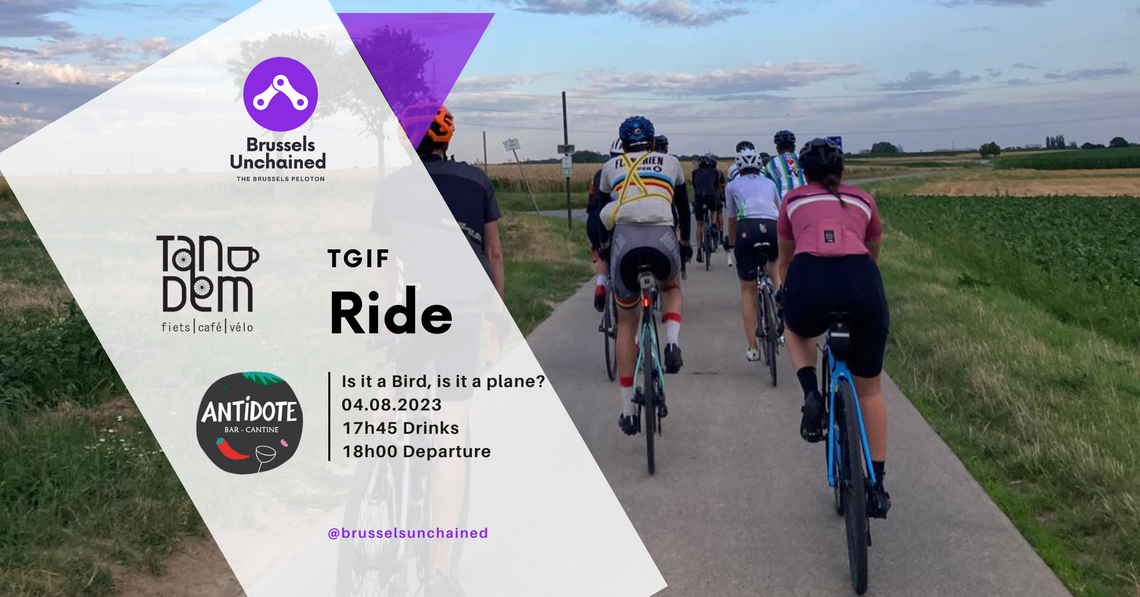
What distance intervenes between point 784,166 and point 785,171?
0.14ft

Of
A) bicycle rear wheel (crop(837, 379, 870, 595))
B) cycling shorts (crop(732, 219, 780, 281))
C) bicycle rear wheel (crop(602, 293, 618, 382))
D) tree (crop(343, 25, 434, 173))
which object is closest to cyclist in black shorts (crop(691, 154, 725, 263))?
bicycle rear wheel (crop(602, 293, 618, 382))

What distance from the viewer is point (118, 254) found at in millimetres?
17484

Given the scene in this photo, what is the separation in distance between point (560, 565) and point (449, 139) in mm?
1993

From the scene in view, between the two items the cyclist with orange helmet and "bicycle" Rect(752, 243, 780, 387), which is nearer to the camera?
the cyclist with orange helmet

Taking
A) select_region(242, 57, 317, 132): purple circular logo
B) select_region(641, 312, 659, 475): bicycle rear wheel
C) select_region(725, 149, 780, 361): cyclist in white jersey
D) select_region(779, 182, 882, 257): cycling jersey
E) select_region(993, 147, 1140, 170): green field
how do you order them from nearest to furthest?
select_region(779, 182, 882, 257): cycling jersey → select_region(641, 312, 659, 475): bicycle rear wheel → select_region(725, 149, 780, 361): cyclist in white jersey → select_region(242, 57, 317, 132): purple circular logo → select_region(993, 147, 1140, 170): green field

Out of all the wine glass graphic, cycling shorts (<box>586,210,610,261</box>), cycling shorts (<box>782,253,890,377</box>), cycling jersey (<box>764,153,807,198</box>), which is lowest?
the wine glass graphic

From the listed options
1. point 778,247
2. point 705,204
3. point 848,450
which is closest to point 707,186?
point 705,204

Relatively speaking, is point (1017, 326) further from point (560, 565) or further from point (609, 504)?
point (560, 565)

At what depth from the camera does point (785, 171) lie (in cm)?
819

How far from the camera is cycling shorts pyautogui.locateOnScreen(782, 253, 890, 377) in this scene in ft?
14.3

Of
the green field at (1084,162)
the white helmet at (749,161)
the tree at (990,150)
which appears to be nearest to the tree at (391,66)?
the white helmet at (749,161)

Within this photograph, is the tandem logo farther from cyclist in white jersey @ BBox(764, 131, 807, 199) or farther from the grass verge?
cyclist in white jersey @ BBox(764, 131, 807, 199)

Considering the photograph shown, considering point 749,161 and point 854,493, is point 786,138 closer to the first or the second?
point 749,161

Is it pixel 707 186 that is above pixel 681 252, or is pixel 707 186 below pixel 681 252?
above
